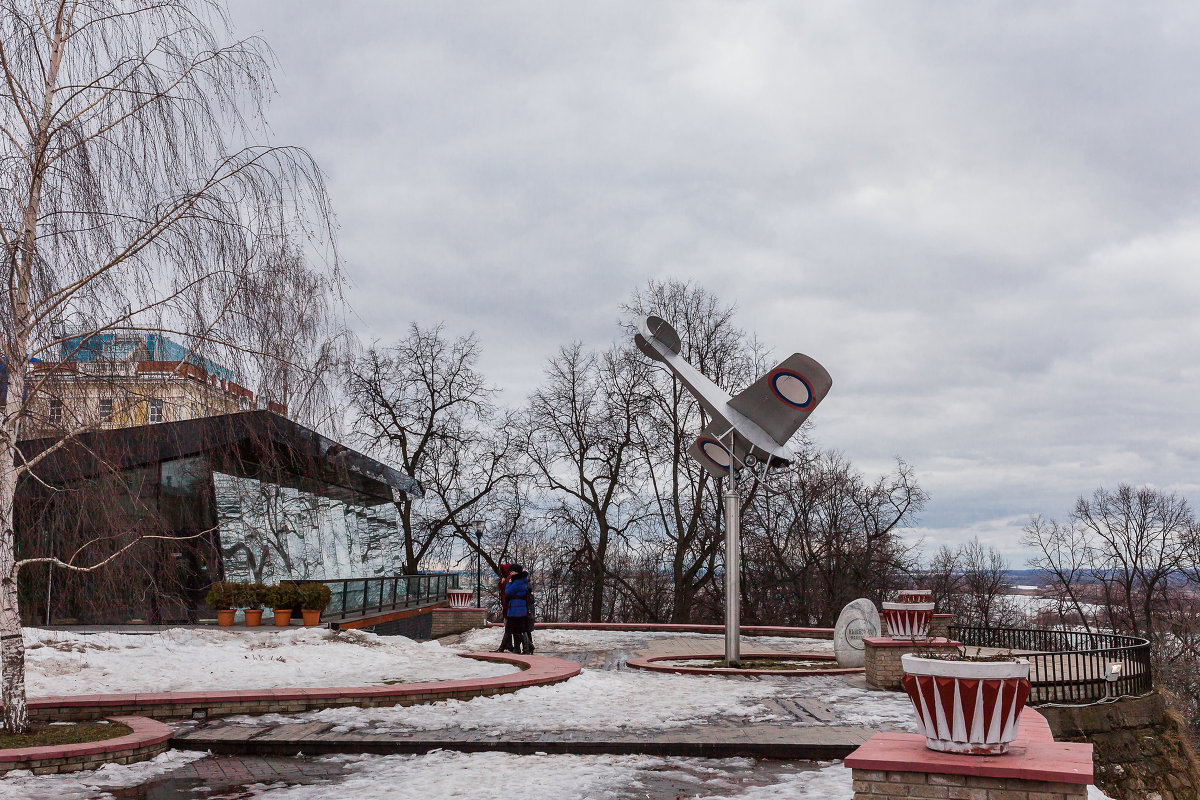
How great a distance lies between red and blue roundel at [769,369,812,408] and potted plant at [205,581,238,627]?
38.7 feet

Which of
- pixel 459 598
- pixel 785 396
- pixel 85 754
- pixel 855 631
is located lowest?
pixel 85 754

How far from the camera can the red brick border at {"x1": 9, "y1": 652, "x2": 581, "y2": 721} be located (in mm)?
9664

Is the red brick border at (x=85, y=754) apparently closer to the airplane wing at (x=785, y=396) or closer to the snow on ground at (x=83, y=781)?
the snow on ground at (x=83, y=781)

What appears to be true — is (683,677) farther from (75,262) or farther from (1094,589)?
(1094,589)

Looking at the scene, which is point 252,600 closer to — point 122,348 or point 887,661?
point 122,348

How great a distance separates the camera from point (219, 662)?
13.3 metres

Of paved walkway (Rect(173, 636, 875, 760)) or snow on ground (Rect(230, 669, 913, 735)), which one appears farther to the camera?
snow on ground (Rect(230, 669, 913, 735))

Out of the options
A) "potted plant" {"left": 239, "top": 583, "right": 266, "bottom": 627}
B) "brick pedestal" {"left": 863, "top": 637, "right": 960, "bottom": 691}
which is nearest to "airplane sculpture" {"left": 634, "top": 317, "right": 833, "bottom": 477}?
"brick pedestal" {"left": 863, "top": 637, "right": 960, "bottom": 691}

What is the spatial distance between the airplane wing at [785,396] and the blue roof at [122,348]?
393 inches

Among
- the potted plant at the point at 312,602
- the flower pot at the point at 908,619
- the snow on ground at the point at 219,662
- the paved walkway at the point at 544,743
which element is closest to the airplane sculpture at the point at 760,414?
the flower pot at the point at 908,619

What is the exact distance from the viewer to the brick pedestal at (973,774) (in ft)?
14.4

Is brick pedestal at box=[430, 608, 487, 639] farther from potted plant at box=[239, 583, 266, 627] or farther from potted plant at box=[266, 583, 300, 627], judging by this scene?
potted plant at box=[239, 583, 266, 627]

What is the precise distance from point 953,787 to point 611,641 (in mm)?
17319

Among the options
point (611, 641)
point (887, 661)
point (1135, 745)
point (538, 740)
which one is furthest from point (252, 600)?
point (1135, 745)
